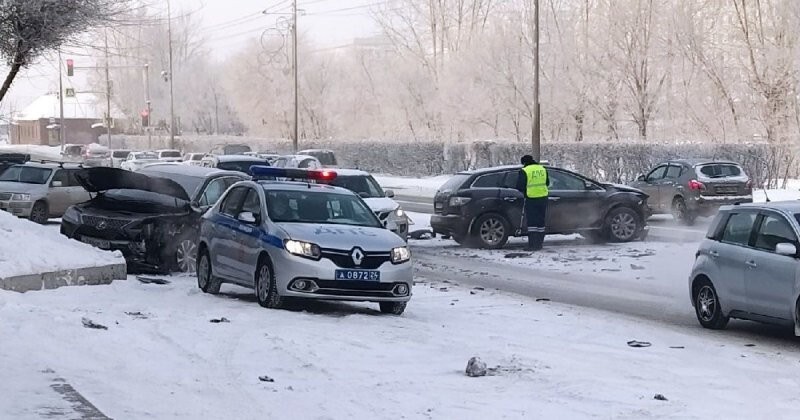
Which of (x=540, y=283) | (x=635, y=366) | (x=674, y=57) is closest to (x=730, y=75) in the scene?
(x=674, y=57)

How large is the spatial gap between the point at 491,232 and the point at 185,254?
7.03 meters

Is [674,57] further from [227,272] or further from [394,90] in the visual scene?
[227,272]

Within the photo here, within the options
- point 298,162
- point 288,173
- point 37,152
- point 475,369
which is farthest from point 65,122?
point 475,369

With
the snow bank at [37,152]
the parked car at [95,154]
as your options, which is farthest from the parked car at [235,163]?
the parked car at [95,154]

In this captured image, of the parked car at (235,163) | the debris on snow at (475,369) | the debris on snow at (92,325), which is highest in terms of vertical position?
the parked car at (235,163)

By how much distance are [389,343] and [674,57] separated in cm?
3977

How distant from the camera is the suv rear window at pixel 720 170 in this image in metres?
28.6

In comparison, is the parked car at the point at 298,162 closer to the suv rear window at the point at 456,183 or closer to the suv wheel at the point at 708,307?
the suv rear window at the point at 456,183

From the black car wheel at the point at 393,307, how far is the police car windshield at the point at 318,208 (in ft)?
3.89

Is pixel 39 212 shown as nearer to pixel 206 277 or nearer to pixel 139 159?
pixel 206 277

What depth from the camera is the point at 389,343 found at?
11.1m

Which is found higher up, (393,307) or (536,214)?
(536,214)

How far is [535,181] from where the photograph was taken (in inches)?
859

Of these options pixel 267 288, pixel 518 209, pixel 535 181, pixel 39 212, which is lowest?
pixel 39 212
